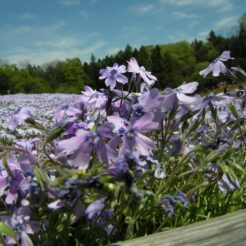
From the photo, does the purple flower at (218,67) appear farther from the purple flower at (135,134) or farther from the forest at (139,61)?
the forest at (139,61)

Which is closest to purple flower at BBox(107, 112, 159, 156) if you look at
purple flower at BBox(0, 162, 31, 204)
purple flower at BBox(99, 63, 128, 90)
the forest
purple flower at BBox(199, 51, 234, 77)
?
purple flower at BBox(0, 162, 31, 204)

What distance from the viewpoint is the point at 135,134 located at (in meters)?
1.16

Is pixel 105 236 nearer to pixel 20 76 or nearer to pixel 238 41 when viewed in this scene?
pixel 20 76

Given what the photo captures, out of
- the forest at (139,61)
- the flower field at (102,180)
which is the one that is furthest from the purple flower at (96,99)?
the forest at (139,61)

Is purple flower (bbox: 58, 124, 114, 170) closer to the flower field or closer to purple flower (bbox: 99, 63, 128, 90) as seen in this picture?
the flower field

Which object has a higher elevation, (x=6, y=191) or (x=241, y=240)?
(x=6, y=191)

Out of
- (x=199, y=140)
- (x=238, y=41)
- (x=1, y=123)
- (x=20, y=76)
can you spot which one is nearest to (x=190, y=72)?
(x=238, y=41)

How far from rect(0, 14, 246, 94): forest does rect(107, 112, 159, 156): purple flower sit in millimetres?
34454

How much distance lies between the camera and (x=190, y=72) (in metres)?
52.2

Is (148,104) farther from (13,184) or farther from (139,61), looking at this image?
(139,61)

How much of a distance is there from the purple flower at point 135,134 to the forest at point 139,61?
3445 centimetres

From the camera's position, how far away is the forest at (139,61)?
141 ft

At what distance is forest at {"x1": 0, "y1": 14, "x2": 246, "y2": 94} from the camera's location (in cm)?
4297

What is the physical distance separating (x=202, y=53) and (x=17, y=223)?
2323 inches
